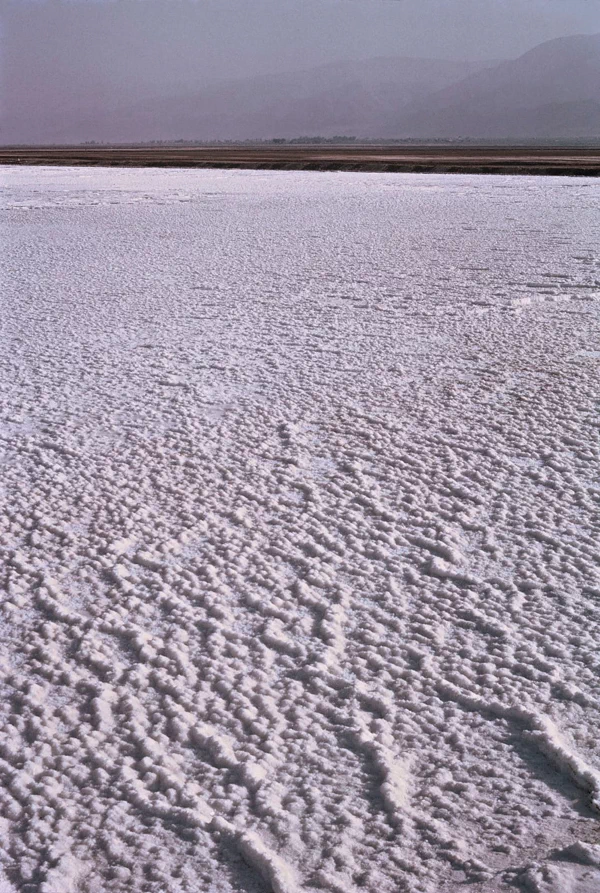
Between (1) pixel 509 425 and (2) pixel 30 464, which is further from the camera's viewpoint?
(1) pixel 509 425

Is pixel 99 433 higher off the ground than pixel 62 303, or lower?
lower

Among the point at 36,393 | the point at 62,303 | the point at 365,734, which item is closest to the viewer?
the point at 365,734

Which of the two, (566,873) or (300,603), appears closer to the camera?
(566,873)

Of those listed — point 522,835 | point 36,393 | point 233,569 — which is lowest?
point 522,835

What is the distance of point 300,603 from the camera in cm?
173

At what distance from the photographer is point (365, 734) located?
134cm

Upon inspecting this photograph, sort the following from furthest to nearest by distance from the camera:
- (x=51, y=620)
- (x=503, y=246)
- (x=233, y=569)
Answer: (x=503, y=246) < (x=233, y=569) < (x=51, y=620)

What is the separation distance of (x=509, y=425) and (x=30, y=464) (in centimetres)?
148

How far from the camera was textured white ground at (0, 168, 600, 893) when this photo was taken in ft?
3.79

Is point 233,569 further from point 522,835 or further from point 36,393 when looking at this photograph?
point 36,393

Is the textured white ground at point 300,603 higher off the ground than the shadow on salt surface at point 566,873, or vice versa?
the textured white ground at point 300,603

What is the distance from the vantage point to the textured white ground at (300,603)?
116cm

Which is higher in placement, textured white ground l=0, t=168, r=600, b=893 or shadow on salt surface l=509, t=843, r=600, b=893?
textured white ground l=0, t=168, r=600, b=893

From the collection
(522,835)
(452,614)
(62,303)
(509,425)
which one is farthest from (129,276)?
(522,835)
